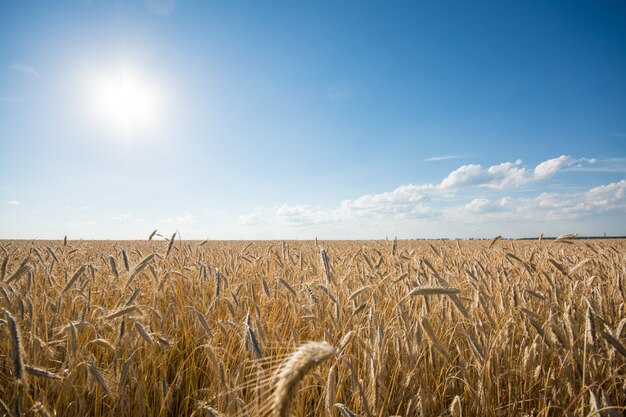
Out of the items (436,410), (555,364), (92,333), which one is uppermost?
(92,333)

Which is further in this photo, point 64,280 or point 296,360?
point 64,280

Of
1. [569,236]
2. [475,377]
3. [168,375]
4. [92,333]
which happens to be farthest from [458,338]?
[92,333]

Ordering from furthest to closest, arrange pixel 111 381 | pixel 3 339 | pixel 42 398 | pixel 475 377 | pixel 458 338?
1. pixel 458 338
2. pixel 3 339
3. pixel 475 377
4. pixel 111 381
5. pixel 42 398

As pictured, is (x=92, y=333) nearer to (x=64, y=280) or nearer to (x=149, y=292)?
(x=149, y=292)

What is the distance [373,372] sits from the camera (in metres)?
1.30

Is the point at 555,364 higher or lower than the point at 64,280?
lower

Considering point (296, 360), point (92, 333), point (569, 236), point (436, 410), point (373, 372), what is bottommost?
point (436, 410)

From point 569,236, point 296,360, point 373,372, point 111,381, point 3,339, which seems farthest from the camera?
point 569,236

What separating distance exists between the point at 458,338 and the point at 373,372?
136cm

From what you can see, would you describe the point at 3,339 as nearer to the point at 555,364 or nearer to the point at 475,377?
the point at 475,377

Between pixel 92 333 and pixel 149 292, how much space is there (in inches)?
30.5

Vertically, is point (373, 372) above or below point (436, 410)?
above

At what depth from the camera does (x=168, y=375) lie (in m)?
2.27

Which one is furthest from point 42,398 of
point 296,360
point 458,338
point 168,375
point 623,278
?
point 623,278
